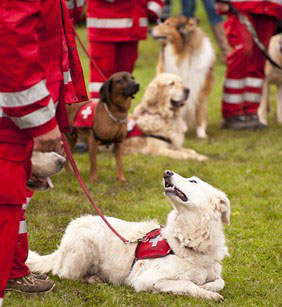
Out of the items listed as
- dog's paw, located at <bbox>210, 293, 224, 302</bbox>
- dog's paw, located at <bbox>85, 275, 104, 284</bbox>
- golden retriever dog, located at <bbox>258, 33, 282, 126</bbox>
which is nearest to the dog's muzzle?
dog's paw, located at <bbox>85, 275, 104, 284</bbox>

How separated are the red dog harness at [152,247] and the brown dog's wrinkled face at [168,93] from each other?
15.9 ft

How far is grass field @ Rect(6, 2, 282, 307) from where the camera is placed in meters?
4.11

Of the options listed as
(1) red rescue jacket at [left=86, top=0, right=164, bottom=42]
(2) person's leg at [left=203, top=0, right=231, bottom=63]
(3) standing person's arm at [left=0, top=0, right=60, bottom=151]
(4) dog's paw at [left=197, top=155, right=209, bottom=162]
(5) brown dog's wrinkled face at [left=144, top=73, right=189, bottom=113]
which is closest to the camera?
(3) standing person's arm at [left=0, top=0, right=60, bottom=151]

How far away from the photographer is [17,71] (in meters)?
2.92

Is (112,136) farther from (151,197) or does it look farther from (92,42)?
(92,42)

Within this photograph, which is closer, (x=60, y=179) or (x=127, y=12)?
(x=60, y=179)

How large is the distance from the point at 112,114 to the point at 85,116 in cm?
38

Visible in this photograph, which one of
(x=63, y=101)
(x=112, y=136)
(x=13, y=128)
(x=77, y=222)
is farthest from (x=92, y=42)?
(x=13, y=128)

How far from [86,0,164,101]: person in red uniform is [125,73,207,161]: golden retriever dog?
0.96m

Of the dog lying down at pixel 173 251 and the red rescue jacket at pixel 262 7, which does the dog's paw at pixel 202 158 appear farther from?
the dog lying down at pixel 173 251

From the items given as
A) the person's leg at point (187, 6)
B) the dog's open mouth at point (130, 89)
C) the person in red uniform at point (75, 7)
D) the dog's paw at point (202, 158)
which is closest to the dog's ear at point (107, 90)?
the dog's open mouth at point (130, 89)

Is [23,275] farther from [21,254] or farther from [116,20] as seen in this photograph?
[116,20]

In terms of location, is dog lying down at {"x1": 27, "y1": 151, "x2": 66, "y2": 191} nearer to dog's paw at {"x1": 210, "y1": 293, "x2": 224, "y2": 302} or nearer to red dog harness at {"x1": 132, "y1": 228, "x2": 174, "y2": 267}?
red dog harness at {"x1": 132, "y1": 228, "x2": 174, "y2": 267}

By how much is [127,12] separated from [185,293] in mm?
4695
